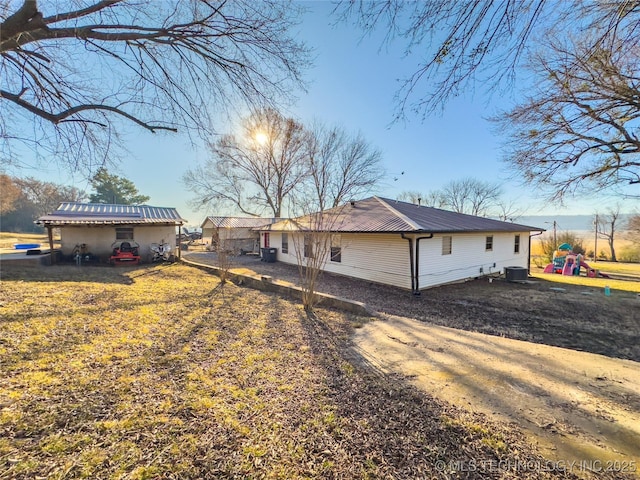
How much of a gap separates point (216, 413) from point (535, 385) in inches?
133

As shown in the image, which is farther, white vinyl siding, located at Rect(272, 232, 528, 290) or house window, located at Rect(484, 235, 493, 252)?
house window, located at Rect(484, 235, 493, 252)

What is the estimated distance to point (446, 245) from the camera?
10.5m

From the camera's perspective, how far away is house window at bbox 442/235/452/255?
10.4 metres

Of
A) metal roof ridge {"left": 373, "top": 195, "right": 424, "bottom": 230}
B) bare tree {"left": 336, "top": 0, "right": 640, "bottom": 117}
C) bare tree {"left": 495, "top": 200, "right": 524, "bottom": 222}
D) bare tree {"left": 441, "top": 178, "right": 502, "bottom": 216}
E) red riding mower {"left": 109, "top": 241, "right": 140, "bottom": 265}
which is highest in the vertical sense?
bare tree {"left": 441, "top": 178, "right": 502, "bottom": 216}

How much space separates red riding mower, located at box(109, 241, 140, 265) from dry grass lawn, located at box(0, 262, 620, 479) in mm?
9414

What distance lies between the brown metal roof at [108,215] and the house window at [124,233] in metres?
0.63

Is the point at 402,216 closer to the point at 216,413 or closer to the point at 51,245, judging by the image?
the point at 216,413

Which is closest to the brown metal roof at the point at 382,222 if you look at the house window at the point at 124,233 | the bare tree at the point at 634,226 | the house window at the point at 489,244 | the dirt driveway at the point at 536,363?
the house window at the point at 489,244

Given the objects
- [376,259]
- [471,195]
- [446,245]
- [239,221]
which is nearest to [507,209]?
[471,195]

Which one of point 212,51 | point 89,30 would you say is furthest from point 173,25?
point 89,30

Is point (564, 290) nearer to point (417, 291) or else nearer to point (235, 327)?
point (417, 291)

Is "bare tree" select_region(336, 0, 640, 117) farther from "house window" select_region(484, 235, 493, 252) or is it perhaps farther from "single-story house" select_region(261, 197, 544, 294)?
"house window" select_region(484, 235, 493, 252)

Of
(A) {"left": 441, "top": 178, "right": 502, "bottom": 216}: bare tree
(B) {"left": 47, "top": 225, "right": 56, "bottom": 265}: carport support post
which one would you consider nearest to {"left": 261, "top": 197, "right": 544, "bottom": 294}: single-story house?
(B) {"left": 47, "top": 225, "right": 56, "bottom": 265}: carport support post

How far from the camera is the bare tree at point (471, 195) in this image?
3459 centimetres
